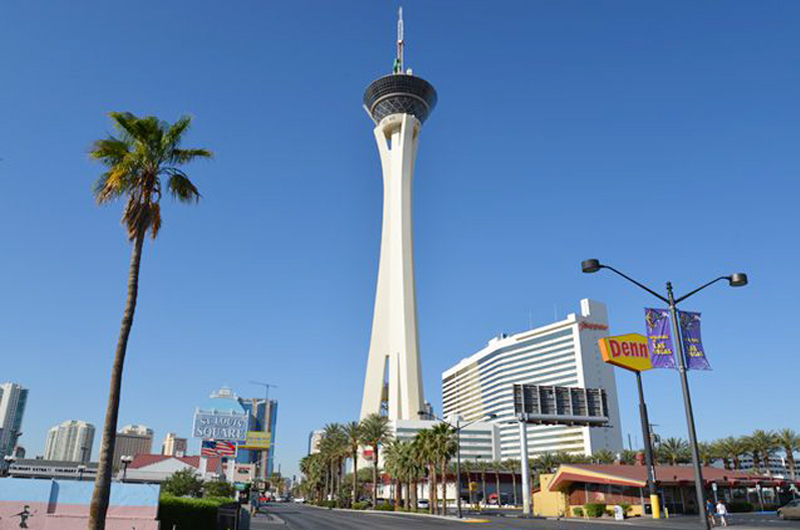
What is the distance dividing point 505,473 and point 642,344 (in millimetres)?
74905

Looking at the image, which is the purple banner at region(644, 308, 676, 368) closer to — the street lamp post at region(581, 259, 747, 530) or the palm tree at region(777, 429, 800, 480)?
the street lamp post at region(581, 259, 747, 530)

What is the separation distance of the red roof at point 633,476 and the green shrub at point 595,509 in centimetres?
204

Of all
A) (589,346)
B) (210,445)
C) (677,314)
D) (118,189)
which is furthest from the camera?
(589,346)

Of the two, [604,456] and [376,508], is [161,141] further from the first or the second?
[604,456]

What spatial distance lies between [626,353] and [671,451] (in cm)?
4578

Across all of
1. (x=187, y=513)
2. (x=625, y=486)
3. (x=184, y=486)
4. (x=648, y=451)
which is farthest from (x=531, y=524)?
(x=184, y=486)

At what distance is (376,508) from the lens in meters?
78.6

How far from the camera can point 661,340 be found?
1519cm

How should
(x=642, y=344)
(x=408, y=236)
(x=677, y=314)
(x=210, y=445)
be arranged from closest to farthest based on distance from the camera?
1. (x=677, y=314)
2. (x=642, y=344)
3. (x=210, y=445)
4. (x=408, y=236)

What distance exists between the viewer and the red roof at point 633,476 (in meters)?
51.7

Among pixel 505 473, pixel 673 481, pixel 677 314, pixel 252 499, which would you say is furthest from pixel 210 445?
pixel 677 314

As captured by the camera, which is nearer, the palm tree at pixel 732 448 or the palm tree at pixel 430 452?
the palm tree at pixel 430 452

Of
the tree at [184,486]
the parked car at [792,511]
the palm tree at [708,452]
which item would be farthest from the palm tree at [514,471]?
the tree at [184,486]

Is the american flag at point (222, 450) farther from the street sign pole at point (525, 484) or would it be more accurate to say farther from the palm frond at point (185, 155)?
the palm frond at point (185, 155)
